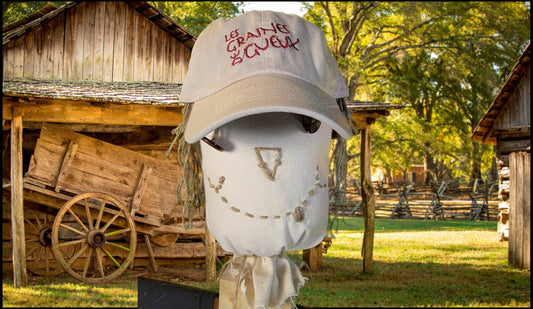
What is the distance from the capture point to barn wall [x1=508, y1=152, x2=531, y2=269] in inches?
330

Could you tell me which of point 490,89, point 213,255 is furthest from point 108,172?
point 490,89

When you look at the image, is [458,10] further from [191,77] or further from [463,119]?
[191,77]

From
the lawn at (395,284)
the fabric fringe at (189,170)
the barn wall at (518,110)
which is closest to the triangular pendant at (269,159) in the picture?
the fabric fringe at (189,170)

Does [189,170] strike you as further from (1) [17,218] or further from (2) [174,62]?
(2) [174,62]

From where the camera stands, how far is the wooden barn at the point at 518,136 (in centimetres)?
838

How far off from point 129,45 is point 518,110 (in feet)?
22.0

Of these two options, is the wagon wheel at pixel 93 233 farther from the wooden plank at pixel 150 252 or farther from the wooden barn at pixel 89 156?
the wooden plank at pixel 150 252

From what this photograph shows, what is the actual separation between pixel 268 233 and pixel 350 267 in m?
7.64

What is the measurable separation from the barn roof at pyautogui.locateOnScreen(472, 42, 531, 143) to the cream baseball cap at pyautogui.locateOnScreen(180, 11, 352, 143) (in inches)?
273

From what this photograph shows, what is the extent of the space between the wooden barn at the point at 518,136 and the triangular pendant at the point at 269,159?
7.27 meters

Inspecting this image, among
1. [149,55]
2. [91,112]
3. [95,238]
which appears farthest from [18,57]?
[95,238]

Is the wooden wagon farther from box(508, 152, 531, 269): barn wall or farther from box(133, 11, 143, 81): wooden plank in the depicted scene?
box(508, 152, 531, 269): barn wall

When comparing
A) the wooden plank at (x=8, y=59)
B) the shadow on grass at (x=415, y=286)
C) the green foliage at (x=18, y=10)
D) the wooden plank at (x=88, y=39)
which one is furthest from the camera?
the green foliage at (x=18, y=10)

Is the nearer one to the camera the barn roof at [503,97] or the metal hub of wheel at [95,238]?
the metal hub of wheel at [95,238]
